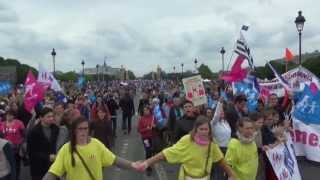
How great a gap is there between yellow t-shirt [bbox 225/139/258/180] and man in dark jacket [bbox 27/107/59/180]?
2.74 m

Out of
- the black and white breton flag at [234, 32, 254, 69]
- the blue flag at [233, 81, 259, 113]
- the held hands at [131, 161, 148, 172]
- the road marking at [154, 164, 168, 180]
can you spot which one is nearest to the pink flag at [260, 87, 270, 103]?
the blue flag at [233, 81, 259, 113]

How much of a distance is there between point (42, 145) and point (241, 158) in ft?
9.86

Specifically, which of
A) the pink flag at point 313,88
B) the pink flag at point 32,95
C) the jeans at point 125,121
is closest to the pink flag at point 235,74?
the pink flag at point 313,88

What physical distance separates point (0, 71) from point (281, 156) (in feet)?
92.2

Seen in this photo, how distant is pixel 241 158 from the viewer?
7.98 metres

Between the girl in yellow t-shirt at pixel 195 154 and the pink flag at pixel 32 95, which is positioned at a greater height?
the pink flag at pixel 32 95

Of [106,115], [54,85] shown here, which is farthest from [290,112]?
[54,85]

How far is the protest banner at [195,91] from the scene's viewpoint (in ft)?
40.6

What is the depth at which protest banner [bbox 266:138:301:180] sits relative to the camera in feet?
29.8

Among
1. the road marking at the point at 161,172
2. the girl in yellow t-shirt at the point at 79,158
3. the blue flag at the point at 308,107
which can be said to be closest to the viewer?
the girl in yellow t-shirt at the point at 79,158

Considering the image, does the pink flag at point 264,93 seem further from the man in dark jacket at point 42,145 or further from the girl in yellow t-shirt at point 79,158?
the girl in yellow t-shirt at point 79,158

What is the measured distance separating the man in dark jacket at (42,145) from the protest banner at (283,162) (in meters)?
3.12

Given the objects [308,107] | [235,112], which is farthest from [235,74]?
[308,107]

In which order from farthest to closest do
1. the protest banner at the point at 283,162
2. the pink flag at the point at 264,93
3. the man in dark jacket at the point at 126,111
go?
the man in dark jacket at the point at 126,111, the pink flag at the point at 264,93, the protest banner at the point at 283,162
